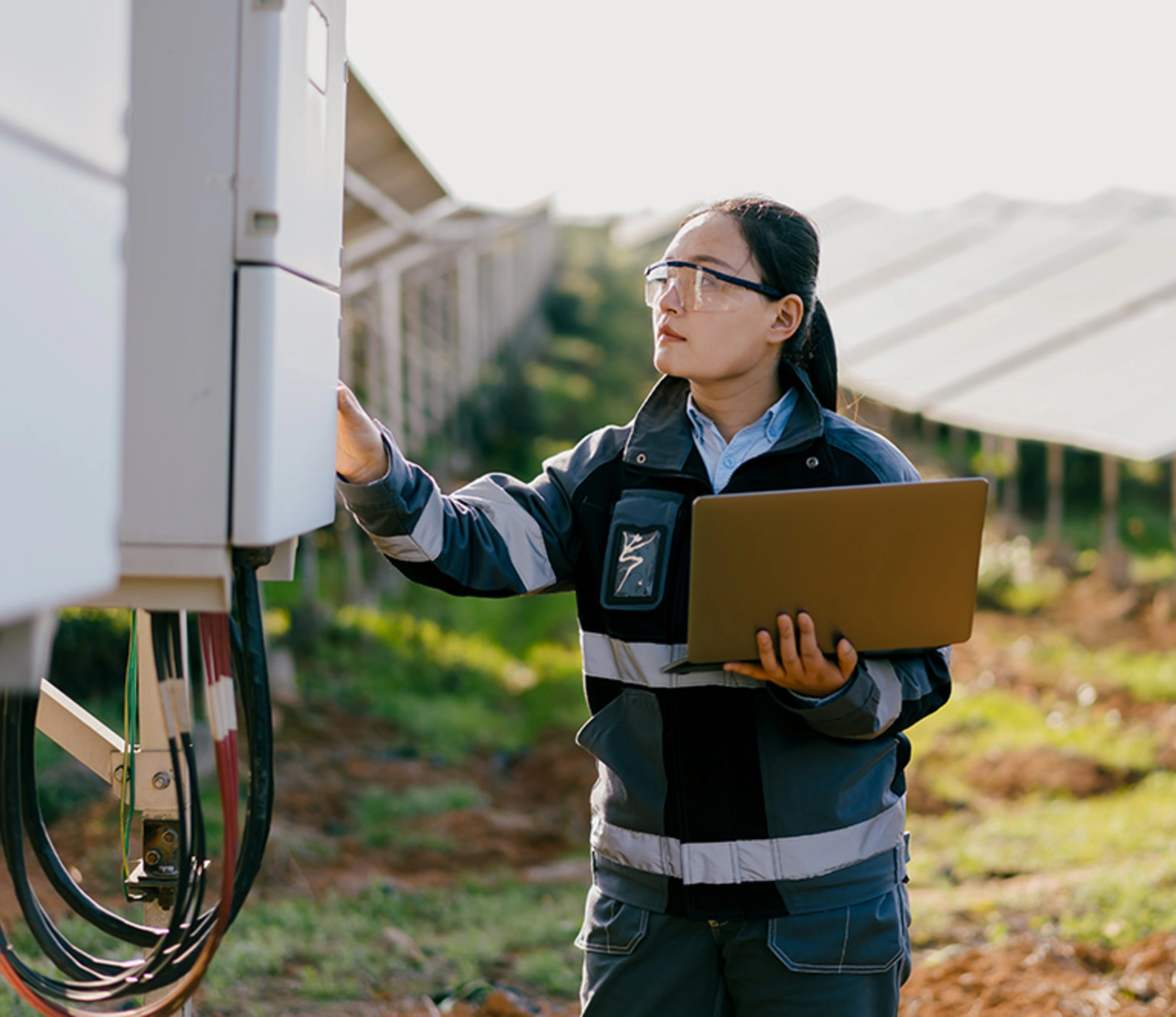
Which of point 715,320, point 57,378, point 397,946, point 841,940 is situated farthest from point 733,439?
point 397,946

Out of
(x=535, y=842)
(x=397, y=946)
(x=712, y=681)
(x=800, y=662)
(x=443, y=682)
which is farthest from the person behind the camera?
(x=443, y=682)

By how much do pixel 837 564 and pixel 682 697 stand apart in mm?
290

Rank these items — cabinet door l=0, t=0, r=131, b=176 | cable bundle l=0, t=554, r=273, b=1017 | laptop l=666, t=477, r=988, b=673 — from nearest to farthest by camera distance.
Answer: cabinet door l=0, t=0, r=131, b=176 → cable bundle l=0, t=554, r=273, b=1017 → laptop l=666, t=477, r=988, b=673

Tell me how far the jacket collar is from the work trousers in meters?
0.62

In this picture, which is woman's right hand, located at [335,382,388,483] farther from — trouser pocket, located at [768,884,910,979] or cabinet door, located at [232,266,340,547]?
trouser pocket, located at [768,884,910,979]

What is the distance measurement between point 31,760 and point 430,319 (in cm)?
1282

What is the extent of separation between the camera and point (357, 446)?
179cm

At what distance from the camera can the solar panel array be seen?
7.92 meters

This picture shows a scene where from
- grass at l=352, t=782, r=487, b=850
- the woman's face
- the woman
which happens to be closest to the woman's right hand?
the woman

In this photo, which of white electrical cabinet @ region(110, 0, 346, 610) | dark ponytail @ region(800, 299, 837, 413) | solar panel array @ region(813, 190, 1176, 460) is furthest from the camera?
solar panel array @ region(813, 190, 1176, 460)

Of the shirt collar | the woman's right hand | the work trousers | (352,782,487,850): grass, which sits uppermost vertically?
the shirt collar

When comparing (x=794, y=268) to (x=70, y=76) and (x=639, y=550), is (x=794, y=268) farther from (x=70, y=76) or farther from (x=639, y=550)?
→ (x=70, y=76)

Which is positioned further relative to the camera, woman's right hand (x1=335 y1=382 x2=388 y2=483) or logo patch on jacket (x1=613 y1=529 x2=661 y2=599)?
logo patch on jacket (x1=613 y1=529 x2=661 y2=599)

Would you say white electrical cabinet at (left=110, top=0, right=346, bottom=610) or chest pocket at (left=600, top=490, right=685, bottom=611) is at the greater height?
white electrical cabinet at (left=110, top=0, right=346, bottom=610)
